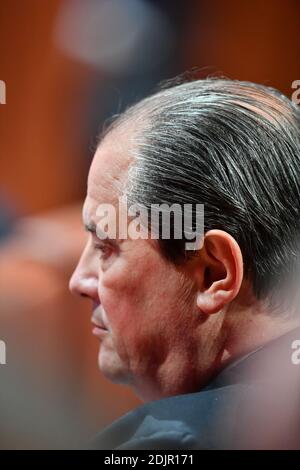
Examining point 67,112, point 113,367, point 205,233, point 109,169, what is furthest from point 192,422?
point 67,112

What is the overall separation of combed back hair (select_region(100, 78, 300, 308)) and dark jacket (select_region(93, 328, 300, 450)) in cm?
10

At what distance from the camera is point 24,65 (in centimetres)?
109

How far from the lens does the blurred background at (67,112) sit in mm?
1088

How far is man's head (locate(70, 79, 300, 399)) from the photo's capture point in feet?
2.87

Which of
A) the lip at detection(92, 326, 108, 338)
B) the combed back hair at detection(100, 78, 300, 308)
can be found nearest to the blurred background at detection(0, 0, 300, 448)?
the lip at detection(92, 326, 108, 338)

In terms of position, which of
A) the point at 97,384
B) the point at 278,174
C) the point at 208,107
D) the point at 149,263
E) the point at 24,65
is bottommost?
the point at 97,384

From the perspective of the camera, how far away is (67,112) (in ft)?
3.63

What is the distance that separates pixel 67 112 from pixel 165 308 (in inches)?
16.5

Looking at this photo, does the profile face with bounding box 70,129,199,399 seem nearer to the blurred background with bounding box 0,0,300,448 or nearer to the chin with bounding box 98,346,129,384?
the chin with bounding box 98,346,129,384

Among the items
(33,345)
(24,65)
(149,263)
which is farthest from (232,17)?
(33,345)

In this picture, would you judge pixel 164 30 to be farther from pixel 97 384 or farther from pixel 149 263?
pixel 97 384

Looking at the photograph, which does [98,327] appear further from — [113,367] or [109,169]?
[109,169]

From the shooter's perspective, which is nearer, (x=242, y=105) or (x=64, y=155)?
(x=242, y=105)

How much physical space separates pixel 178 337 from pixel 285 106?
386 mm
